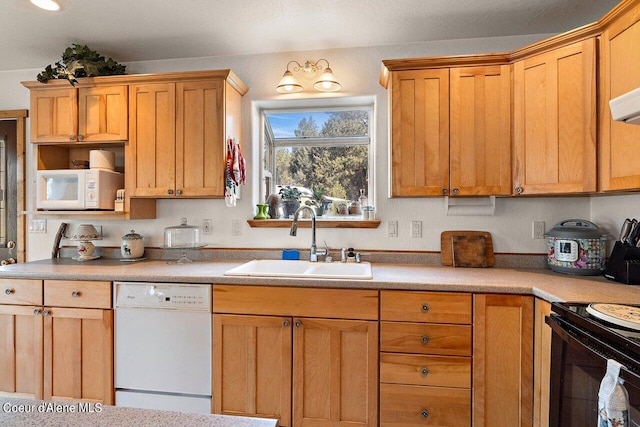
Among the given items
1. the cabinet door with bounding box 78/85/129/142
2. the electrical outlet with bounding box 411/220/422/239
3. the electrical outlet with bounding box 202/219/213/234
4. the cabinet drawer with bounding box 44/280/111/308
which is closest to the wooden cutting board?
the electrical outlet with bounding box 411/220/422/239

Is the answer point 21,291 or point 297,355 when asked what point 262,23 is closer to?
point 297,355

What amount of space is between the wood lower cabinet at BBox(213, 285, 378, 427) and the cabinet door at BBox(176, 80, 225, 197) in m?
0.77

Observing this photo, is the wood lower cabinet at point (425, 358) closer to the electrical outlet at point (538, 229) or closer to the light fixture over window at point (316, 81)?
the electrical outlet at point (538, 229)

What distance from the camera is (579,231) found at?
1.81m

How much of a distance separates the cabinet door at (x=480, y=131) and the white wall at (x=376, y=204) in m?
0.33

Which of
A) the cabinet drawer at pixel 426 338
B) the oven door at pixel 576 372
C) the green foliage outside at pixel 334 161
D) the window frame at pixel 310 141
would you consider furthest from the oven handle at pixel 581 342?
the green foliage outside at pixel 334 161

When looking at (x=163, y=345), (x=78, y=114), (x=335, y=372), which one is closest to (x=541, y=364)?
(x=335, y=372)

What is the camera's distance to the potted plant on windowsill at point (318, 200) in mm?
2428

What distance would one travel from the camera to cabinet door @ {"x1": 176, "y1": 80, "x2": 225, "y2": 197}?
6.92 feet

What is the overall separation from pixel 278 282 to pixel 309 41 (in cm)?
166

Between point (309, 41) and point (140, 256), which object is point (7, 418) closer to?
point (140, 256)

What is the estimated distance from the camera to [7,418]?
546mm

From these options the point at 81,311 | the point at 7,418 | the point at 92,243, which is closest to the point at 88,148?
the point at 92,243

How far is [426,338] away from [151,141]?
2093 mm
